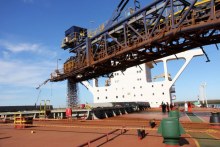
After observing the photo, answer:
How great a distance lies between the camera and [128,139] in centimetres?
1228

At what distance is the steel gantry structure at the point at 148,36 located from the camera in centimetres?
1805

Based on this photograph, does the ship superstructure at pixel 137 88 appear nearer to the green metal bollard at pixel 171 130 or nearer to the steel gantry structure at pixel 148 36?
the steel gantry structure at pixel 148 36

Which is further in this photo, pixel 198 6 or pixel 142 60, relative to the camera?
pixel 142 60

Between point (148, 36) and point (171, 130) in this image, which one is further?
point (148, 36)

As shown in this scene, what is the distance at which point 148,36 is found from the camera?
20.7 m

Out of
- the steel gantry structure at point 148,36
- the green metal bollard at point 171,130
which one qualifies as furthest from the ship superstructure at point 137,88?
the green metal bollard at point 171,130

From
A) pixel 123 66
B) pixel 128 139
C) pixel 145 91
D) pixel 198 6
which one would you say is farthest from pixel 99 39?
pixel 145 91

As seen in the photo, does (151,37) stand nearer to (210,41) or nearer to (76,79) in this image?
(210,41)

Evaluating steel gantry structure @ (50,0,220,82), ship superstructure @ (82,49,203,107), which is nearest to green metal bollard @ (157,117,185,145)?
steel gantry structure @ (50,0,220,82)

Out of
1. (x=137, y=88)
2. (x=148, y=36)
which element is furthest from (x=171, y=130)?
(x=137, y=88)

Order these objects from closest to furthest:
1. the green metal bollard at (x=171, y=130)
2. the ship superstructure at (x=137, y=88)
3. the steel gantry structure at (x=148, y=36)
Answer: the green metal bollard at (x=171, y=130) → the steel gantry structure at (x=148, y=36) → the ship superstructure at (x=137, y=88)

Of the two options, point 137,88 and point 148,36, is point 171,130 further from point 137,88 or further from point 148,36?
point 137,88

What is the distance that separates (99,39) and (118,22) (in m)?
4.80

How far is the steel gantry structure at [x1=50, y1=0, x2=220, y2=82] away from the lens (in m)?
18.0
